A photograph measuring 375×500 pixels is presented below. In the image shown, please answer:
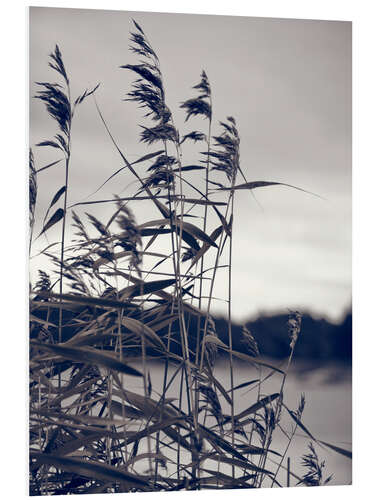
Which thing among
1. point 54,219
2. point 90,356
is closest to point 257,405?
point 90,356

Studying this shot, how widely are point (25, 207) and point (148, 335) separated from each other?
0.55 metres

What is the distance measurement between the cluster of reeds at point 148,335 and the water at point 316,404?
0.07 feet

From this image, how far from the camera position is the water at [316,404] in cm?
271

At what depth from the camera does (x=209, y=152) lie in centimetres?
272

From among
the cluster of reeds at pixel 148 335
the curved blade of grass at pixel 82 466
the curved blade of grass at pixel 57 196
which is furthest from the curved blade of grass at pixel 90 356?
the curved blade of grass at pixel 57 196

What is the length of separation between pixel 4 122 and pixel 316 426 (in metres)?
1.44

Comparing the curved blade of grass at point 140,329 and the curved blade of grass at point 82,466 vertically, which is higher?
the curved blade of grass at point 140,329

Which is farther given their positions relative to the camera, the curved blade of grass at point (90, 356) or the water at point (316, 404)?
the water at point (316, 404)

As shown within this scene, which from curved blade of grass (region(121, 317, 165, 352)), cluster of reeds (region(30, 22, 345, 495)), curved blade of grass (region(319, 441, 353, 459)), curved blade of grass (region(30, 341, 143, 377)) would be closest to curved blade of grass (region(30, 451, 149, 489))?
cluster of reeds (region(30, 22, 345, 495))

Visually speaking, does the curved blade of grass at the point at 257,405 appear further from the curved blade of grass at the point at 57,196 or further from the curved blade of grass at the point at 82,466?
the curved blade of grass at the point at 57,196

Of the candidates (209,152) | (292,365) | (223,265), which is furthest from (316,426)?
(209,152)

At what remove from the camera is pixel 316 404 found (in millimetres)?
2789

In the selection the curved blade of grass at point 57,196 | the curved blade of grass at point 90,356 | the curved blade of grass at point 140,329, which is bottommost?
the curved blade of grass at point 90,356

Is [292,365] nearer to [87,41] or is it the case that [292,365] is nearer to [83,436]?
[83,436]
